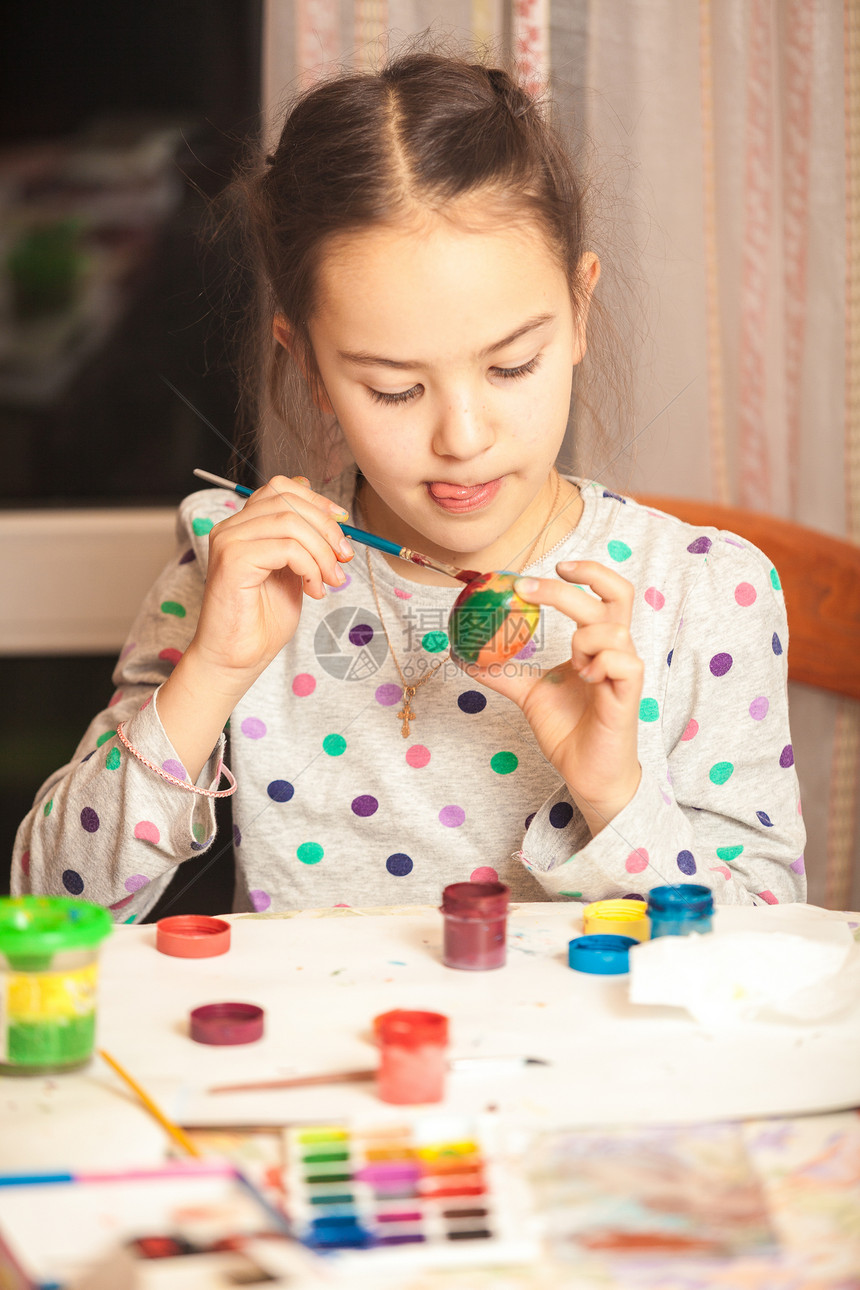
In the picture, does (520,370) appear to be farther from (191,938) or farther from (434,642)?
(191,938)

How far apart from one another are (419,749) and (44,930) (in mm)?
580

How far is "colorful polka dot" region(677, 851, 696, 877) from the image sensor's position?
38.9 inches

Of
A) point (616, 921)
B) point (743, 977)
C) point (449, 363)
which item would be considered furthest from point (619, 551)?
point (743, 977)

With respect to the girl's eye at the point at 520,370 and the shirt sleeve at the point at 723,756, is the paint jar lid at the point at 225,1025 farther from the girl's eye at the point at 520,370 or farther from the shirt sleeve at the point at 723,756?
the girl's eye at the point at 520,370

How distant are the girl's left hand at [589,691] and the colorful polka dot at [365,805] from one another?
21cm

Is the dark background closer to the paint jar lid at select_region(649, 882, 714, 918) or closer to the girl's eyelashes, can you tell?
the girl's eyelashes

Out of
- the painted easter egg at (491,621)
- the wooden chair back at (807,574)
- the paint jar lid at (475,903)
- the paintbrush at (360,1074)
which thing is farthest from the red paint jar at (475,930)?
the wooden chair back at (807,574)

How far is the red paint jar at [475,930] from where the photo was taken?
2.45 feet

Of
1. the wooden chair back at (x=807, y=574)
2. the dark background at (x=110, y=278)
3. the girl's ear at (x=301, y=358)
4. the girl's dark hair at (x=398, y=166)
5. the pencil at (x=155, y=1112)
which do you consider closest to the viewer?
the pencil at (x=155, y=1112)

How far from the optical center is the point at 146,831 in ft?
3.33

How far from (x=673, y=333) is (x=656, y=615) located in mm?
636

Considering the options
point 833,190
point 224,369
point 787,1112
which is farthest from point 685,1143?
point 224,369

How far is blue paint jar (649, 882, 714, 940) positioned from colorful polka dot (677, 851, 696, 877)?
0.22 m

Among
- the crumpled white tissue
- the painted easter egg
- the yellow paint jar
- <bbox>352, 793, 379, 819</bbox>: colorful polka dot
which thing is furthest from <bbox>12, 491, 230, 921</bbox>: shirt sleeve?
the crumpled white tissue
